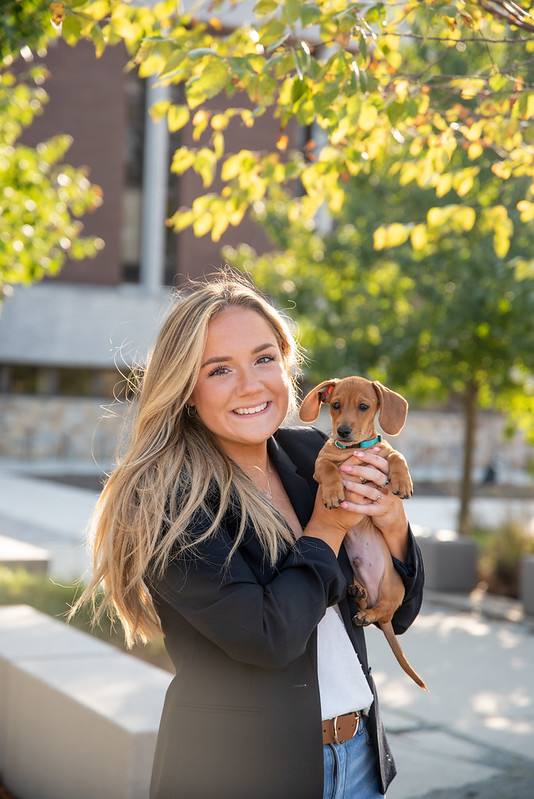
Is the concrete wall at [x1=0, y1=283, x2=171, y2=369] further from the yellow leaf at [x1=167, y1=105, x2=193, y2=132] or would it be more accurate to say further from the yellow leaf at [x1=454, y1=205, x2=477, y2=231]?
the yellow leaf at [x1=167, y1=105, x2=193, y2=132]

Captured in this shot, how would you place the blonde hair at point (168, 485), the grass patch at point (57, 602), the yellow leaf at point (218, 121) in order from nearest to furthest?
the blonde hair at point (168, 485) < the yellow leaf at point (218, 121) < the grass patch at point (57, 602)

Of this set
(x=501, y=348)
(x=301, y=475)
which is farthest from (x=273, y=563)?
(x=501, y=348)

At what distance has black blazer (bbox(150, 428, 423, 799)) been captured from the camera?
2.23 meters

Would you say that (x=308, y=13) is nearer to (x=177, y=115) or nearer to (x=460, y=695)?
(x=177, y=115)

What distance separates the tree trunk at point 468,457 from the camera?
1263cm

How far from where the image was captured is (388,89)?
416 cm

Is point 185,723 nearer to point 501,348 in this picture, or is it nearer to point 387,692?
point 387,692

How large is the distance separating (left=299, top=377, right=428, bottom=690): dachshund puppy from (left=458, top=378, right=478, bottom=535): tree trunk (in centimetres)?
984

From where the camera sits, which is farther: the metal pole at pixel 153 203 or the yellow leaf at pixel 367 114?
the metal pole at pixel 153 203

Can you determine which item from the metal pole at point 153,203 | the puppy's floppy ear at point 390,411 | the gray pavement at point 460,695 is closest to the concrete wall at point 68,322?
the metal pole at point 153,203

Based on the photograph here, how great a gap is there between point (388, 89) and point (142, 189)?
28.6m

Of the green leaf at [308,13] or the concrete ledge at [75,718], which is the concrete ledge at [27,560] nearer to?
the concrete ledge at [75,718]

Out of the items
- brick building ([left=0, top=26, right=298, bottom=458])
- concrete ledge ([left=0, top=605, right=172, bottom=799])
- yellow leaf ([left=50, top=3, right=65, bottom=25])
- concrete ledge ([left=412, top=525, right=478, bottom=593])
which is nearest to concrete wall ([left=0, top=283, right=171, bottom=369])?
brick building ([left=0, top=26, right=298, bottom=458])

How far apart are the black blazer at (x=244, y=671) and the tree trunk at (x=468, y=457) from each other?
10.5 meters
